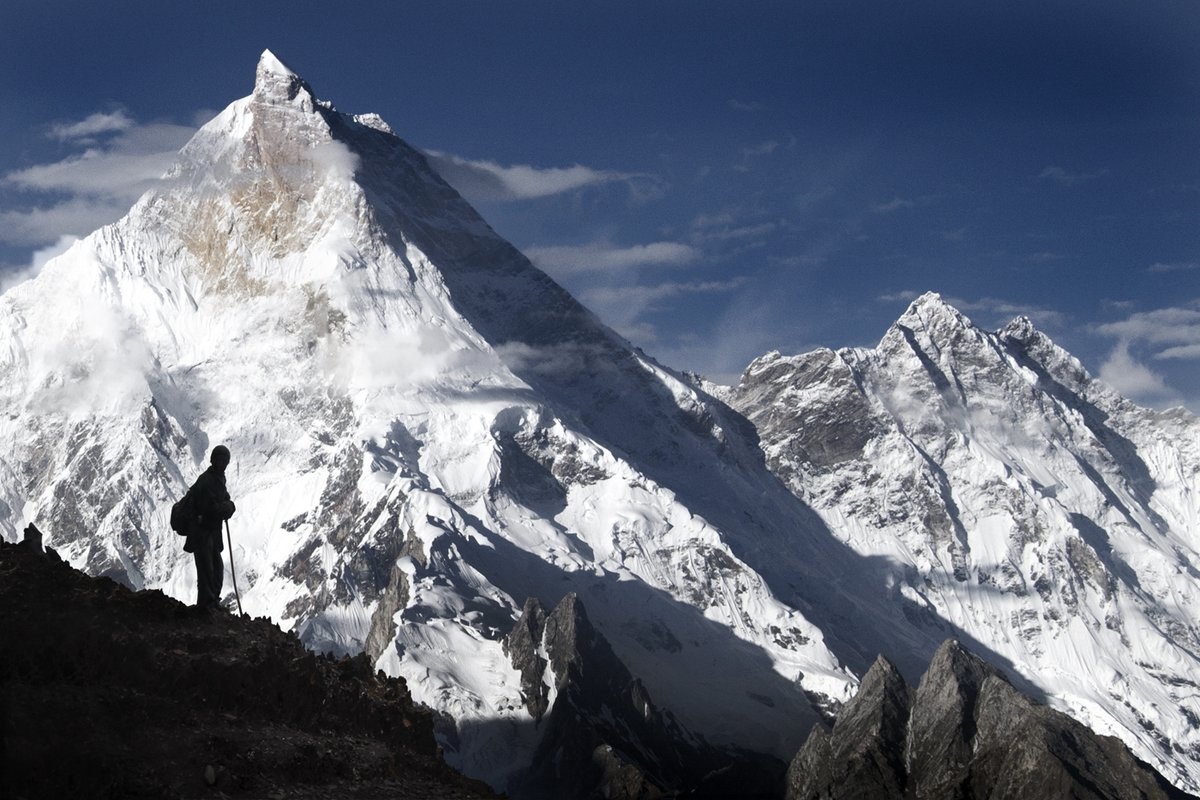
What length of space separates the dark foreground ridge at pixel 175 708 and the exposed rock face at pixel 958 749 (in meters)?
100

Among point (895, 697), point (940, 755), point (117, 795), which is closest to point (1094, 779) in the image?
point (940, 755)

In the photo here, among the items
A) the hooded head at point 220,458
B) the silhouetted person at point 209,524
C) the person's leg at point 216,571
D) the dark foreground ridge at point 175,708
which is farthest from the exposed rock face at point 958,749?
the dark foreground ridge at point 175,708

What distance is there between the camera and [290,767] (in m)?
31.0

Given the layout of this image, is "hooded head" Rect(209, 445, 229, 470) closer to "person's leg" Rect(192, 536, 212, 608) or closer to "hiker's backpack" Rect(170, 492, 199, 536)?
"hiker's backpack" Rect(170, 492, 199, 536)

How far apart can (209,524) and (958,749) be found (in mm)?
124724

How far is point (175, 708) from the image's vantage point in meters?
31.2

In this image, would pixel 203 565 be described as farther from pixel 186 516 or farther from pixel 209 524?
pixel 186 516

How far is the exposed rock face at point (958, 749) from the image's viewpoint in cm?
13200

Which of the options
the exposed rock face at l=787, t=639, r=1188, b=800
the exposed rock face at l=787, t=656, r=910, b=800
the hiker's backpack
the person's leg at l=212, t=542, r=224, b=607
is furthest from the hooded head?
the exposed rock face at l=787, t=656, r=910, b=800

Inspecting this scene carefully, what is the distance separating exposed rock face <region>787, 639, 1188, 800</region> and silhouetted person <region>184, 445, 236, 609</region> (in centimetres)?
9987

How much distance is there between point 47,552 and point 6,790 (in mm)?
10980

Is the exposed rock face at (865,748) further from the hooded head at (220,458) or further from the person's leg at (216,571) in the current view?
the hooded head at (220,458)

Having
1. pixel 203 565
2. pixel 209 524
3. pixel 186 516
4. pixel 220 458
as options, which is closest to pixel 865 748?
pixel 203 565

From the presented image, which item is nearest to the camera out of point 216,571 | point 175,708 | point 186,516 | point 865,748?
point 175,708
